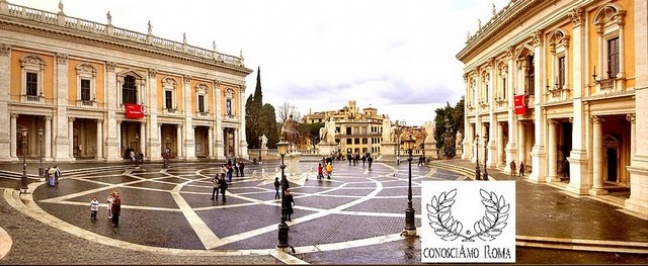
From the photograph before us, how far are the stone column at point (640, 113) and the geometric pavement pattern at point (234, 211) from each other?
826cm

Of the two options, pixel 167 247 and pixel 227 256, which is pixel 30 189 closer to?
pixel 167 247

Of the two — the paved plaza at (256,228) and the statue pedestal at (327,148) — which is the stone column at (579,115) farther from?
the statue pedestal at (327,148)

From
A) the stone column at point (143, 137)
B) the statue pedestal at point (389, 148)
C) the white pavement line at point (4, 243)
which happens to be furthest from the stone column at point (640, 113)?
the stone column at point (143, 137)

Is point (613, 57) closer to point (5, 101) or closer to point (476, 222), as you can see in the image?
point (476, 222)

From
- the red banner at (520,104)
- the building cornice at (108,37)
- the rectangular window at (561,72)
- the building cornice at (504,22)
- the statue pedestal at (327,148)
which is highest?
the building cornice at (108,37)

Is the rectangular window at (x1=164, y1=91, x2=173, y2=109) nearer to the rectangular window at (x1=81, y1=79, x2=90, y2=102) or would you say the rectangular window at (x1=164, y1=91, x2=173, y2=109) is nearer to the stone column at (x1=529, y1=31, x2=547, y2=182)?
the rectangular window at (x1=81, y1=79, x2=90, y2=102)

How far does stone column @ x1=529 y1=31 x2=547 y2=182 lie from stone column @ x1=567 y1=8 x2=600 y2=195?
336 cm

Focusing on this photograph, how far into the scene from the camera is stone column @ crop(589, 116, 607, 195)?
766 inches

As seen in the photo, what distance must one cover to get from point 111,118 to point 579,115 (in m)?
38.0

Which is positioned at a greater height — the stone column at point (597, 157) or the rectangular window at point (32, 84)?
the rectangular window at point (32, 84)

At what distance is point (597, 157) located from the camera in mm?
19594

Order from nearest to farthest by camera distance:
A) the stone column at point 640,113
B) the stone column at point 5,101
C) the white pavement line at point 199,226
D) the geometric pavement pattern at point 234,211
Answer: the white pavement line at point 199,226 → the geometric pavement pattern at point 234,211 → the stone column at point 640,113 → the stone column at point 5,101

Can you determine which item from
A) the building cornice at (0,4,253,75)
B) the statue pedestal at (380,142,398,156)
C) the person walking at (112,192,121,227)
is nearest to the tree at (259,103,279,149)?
the building cornice at (0,4,253,75)

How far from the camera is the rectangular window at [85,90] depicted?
38.0m
